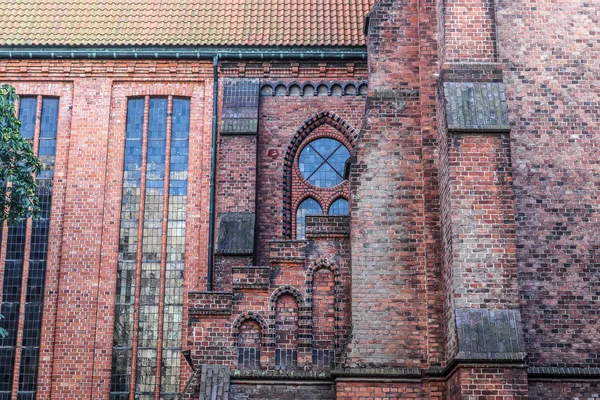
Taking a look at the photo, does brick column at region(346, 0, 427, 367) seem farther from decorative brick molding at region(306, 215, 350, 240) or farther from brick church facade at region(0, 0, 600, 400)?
decorative brick molding at region(306, 215, 350, 240)

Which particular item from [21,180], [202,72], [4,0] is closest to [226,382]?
[21,180]

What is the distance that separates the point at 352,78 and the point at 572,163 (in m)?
7.56

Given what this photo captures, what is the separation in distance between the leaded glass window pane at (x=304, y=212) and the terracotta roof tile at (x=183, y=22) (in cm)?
358

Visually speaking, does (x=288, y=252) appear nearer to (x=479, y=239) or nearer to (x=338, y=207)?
(x=479, y=239)

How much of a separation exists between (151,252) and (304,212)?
3446 millimetres

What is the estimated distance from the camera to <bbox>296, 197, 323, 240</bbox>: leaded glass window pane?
19.8 meters

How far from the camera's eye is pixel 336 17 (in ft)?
70.5

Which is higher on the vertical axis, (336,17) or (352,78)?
(336,17)

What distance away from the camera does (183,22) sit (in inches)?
850

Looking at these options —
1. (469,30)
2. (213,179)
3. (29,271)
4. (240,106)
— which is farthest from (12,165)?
(469,30)

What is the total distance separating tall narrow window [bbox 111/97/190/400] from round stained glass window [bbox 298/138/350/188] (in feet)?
8.90

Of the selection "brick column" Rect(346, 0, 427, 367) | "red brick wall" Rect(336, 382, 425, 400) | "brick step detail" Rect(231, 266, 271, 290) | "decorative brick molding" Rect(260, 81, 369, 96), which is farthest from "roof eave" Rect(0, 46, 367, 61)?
"red brick wall" Rect(336, 382, 425, 400)

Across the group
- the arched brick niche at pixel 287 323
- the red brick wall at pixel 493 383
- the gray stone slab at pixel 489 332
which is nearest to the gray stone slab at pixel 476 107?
the gray stone slab at pixel 489 332

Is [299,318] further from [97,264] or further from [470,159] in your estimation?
[97,264]
